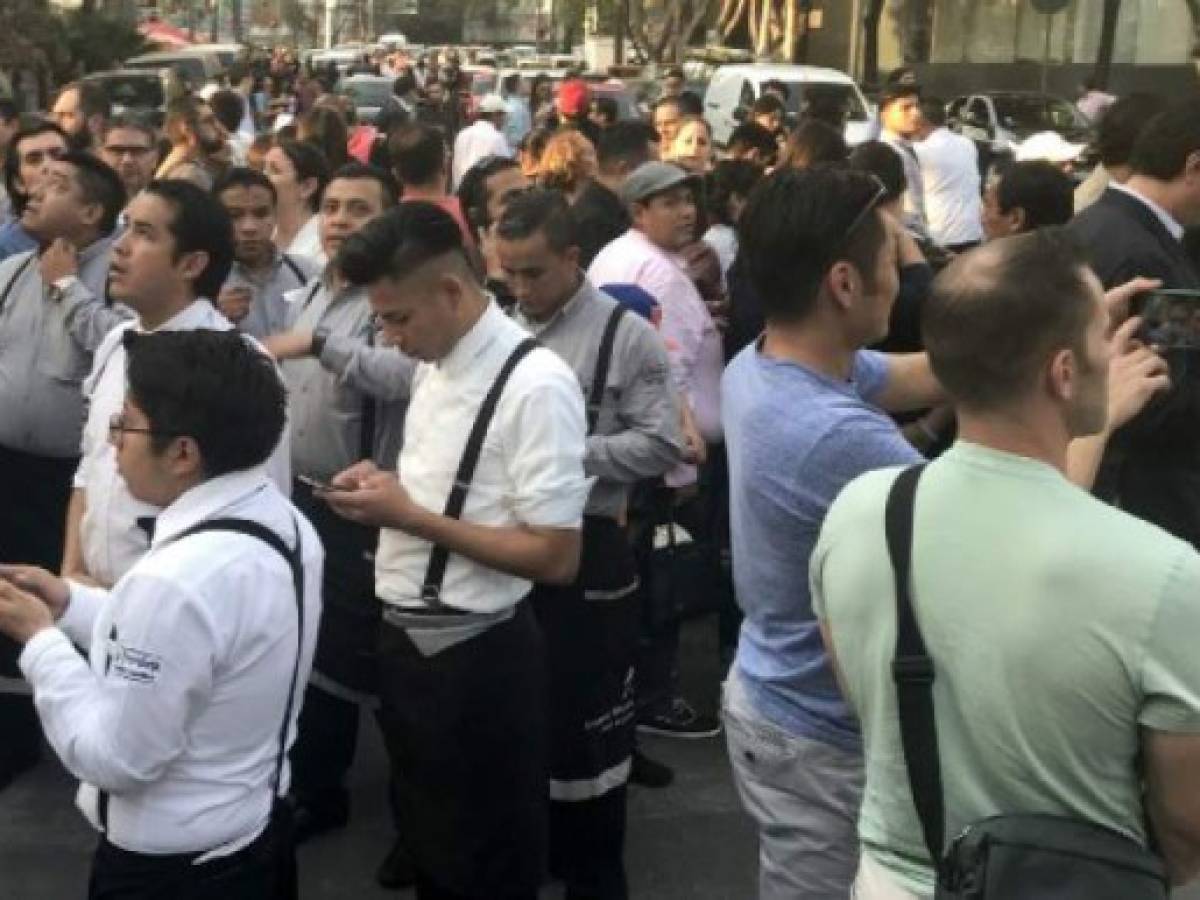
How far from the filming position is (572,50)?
63.3m

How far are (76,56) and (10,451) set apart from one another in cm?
2909

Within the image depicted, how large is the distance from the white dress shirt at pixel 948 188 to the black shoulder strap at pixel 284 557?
25.0 ft

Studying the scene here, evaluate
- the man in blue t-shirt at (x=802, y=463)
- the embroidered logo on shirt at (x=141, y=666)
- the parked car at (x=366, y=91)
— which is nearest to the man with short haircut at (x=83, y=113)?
the embroidered logo on shirt at (x=141, y=666)

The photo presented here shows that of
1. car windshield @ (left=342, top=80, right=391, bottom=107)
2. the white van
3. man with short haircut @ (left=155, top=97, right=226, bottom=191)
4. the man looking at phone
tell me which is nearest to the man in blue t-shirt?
the man looking at phone

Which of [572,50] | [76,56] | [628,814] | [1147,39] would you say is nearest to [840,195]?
[628,814]

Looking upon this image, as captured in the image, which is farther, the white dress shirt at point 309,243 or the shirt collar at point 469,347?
the white dress shirt at point 309,243

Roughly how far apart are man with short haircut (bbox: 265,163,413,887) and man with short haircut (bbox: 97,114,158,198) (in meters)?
2.75

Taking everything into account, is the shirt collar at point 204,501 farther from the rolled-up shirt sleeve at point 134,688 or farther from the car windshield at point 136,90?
the car windshield at point 136,90

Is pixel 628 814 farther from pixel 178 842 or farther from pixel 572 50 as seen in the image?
pixel 572 50

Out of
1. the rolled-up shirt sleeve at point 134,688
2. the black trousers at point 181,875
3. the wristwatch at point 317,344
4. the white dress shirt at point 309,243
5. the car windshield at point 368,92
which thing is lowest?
the black trousers at point 181,875

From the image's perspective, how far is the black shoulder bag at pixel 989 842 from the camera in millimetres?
1909

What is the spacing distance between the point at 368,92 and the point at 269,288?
2398 centimetres

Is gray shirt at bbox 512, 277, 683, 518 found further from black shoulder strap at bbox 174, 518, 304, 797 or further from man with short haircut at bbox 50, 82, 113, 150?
man with short haircut at bbox 50, 82, 113, 150

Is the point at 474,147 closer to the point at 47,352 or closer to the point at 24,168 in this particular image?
the point at 24,168
